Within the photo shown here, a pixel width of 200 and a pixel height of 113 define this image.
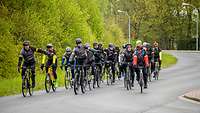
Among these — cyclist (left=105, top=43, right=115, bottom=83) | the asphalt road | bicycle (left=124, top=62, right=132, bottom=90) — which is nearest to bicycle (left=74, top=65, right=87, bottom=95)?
the asphalt road

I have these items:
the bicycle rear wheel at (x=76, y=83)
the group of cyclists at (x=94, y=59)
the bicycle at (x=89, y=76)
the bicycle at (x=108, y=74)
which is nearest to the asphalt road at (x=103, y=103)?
the bicycle rear wheel at (x=76, y=83)

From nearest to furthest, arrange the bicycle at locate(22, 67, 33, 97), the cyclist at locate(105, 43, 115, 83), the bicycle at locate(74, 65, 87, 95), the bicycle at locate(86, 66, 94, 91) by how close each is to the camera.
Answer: the bicycle at locate(22, 67, 33, 97), the bicycle at locate(74, 65, 87, 95), the bicycle at locate(86, 66, 94, 91), the cyclist at locate(105, 43, 115, 83)

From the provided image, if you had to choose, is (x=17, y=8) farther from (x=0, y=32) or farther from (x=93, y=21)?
(x=93, y=21)

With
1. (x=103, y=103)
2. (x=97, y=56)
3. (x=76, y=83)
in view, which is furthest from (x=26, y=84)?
(x=97, y=56)

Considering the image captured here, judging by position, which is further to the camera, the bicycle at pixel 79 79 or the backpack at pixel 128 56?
the backpack at pixel 128 56

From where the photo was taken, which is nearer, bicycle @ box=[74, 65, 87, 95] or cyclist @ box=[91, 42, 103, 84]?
bicycle @ box=[74, 65, 87, 95]

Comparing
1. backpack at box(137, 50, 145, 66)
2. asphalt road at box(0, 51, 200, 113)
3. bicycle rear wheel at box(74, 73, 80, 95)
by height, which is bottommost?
asphalt road at box(0, 51, 200, 113)

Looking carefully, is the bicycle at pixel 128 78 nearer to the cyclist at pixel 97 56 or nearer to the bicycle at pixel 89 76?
the bicycle at pixel 89 76

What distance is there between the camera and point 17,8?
135 feet

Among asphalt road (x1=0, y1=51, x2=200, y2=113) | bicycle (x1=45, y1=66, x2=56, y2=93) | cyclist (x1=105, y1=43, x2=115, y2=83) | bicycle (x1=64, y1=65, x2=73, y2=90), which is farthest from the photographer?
cyclist (x1=105, y1=43, x2=115, y2=83)

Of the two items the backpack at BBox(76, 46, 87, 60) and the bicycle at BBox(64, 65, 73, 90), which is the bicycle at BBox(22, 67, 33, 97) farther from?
the bicycle at BBox(64, 65, 73, 90)

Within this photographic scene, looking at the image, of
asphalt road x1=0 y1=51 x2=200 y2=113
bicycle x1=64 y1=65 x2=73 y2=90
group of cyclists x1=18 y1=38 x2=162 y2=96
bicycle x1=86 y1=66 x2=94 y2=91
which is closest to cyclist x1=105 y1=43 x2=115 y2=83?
group of cyclists x1=18 y1=38 x2=162 y2=96

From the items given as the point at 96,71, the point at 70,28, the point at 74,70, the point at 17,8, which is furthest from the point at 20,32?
the point at 74,70

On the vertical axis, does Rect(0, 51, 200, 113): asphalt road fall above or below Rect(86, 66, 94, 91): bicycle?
below
